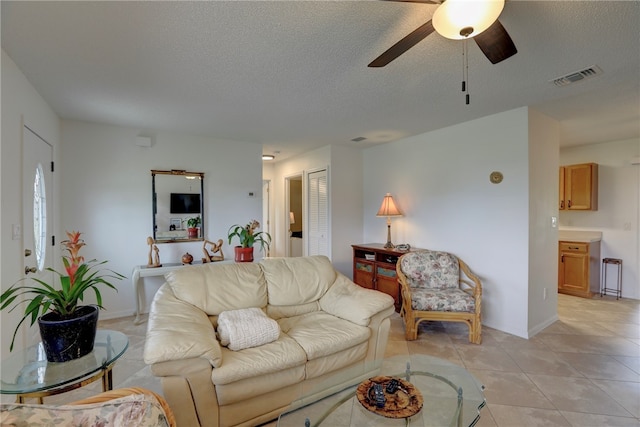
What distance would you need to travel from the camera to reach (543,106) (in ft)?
10.3

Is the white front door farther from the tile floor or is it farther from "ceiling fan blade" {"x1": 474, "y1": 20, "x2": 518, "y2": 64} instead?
"ceiling fan blade" {"x1": 474, "y1": 20, "x2": 518, "y2": 64}

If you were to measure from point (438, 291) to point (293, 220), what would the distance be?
3926 mm

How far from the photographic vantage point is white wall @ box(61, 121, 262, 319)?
3600 mm

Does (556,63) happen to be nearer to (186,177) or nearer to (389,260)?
(389,260)

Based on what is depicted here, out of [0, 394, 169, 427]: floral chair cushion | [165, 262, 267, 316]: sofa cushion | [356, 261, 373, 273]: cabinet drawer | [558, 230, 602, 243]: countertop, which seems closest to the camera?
[0, 394, 169, 427]: floral chair cushion

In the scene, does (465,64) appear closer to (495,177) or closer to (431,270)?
(495,177)

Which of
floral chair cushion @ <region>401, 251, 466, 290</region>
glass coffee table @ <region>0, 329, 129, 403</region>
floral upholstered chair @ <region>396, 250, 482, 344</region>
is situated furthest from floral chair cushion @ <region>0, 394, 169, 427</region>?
floral chair cushion @ <region>401, 251, 466, 290</region>

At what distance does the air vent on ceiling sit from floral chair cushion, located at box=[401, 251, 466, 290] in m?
2.02

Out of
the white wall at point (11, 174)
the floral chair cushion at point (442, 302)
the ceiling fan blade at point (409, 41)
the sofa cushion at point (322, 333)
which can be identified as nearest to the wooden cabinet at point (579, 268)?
the floral chair cushion at point (442, 302)

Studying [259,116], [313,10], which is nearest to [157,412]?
[313,10]

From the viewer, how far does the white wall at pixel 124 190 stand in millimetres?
3600

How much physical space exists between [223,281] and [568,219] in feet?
19.3

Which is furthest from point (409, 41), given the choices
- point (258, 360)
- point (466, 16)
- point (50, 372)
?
point (50, 372)

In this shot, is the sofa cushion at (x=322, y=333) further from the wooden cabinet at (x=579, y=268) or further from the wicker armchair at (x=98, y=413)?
the wooden cabinet at (x=579, y=268)
